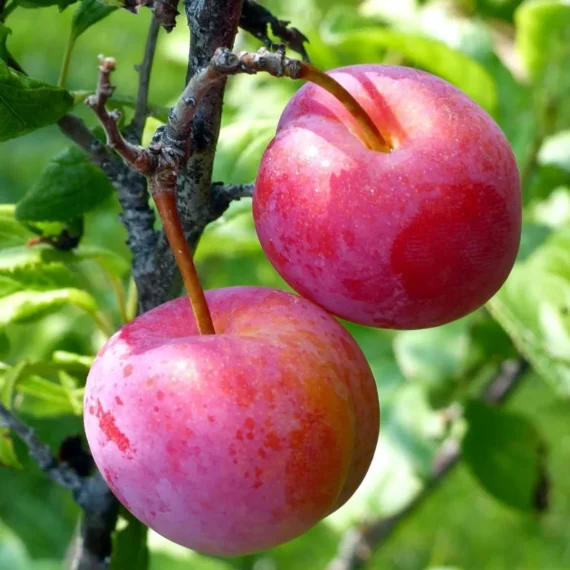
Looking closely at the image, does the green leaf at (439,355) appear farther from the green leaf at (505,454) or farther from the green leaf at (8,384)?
the green leaf at (8,384)

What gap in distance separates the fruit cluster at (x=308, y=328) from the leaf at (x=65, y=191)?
0.69 ft

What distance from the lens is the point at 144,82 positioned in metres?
0.69

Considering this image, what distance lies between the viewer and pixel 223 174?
2.89 feet

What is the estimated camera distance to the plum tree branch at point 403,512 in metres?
1.32

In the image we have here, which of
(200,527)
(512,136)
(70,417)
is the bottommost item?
(70,417)

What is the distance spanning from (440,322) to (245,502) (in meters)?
0.19

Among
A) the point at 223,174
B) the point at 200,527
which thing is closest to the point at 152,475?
the point at 200,527

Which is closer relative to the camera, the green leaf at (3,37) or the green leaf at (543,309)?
the green leaf at (3,37)

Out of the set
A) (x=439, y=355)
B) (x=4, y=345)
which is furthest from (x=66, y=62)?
(x=439, y=355)

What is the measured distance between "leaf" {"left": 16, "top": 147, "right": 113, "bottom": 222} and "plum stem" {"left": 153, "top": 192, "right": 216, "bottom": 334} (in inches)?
9.1

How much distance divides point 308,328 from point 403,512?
825mm

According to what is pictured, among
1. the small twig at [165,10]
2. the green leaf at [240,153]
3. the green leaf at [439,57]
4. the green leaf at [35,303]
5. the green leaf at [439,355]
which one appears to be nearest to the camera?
the small twig at [165,10]

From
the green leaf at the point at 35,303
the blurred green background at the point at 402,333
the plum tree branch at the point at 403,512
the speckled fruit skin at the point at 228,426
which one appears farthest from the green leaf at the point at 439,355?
the speckled fruit skin at the point at 228,426

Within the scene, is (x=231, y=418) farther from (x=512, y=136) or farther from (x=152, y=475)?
(x=512, y=136)
